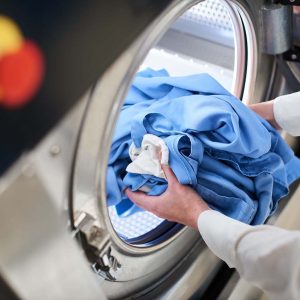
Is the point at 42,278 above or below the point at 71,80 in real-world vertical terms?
below

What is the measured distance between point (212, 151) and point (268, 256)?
1.28 ft

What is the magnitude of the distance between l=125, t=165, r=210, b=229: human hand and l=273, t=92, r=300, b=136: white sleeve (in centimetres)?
31

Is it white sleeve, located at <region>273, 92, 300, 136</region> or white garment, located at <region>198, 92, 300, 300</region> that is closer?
white garment, located at <region>198, 92, 300, 300</region>

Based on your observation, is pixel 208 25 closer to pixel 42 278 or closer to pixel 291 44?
pixel 291 44

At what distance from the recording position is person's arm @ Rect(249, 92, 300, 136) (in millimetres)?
1079

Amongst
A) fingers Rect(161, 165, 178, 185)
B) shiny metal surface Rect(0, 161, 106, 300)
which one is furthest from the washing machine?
fingers Rect(161, 165, 178, 185)

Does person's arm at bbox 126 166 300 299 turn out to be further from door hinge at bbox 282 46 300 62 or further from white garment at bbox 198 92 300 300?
door hinge at bbox 282 46 300 62

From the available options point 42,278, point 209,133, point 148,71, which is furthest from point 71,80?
point 148,71

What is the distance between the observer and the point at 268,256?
27.2 inches

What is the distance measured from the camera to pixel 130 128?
1104mm

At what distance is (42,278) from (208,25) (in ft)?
4.56

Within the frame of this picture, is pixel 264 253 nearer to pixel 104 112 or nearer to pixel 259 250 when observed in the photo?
pixel 259 250

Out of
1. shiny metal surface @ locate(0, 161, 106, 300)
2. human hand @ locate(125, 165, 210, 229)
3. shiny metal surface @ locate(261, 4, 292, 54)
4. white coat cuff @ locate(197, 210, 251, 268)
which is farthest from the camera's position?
shiny metal surface @ locate(261, 4, 292, 54)

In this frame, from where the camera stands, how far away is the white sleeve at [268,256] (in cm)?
68
